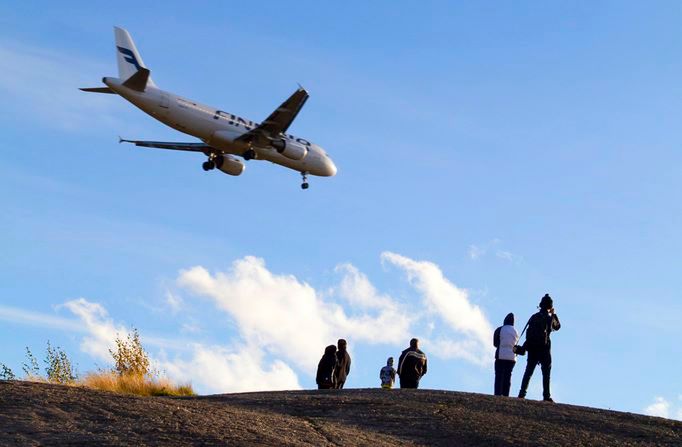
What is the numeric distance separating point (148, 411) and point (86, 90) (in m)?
38.0

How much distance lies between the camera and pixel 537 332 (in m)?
18.3

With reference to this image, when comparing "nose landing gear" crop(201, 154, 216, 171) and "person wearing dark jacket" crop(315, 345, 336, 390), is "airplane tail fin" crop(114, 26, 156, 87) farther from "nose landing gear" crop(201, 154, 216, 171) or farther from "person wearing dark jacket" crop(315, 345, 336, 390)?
"person wearing dark jacket" crop(315, 345, 336, 390)

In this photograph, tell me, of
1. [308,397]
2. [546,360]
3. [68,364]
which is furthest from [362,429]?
[68,364]

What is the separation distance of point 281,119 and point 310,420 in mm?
Answer: 35279

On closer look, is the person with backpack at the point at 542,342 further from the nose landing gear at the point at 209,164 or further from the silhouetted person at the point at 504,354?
the nose landing gear at the point at 209,164

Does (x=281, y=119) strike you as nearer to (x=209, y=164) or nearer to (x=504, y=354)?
(x=209, y=164)

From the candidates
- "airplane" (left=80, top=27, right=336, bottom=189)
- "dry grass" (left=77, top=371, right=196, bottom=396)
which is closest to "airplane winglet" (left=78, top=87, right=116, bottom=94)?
"airplane" (left=80, top=27, right=336, bottom=189)

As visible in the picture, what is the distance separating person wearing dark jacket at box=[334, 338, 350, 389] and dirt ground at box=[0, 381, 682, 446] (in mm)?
3852

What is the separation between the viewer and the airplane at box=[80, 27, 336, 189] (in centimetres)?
4712

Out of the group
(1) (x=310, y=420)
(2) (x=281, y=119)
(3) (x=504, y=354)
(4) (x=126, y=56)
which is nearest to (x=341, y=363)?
(3) (x=504, y=354)

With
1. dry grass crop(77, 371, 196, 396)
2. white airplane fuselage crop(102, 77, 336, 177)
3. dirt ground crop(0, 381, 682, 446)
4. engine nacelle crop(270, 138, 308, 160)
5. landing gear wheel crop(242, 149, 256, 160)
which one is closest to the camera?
dirt ground crop(0, 381, 682, 446)

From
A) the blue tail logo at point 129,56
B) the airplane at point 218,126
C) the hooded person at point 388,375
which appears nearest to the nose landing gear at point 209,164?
the airplane at point 218,126

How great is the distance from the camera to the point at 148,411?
12.3m

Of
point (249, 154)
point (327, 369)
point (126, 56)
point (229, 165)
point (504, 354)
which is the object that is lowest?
point (327, 369)
